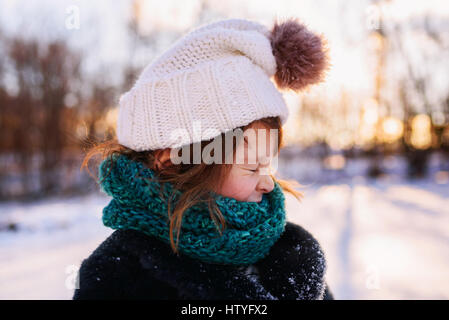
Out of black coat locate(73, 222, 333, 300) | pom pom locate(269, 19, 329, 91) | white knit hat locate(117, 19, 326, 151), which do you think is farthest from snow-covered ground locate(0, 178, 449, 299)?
pom pom locate(269, 19, 329, 91)

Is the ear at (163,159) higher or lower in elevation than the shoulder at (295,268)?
higher

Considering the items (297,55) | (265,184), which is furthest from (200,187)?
(297,55)

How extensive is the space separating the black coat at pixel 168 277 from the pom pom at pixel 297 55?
648 mm

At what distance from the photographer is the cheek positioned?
107 cm

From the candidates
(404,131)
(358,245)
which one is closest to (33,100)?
(358,245)

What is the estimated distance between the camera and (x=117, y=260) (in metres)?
0.98

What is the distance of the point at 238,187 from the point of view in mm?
1082

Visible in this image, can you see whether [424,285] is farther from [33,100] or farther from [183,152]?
[33,100]

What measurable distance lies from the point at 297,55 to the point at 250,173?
1.50 feet

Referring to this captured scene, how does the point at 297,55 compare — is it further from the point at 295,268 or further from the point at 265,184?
the point at 295,268

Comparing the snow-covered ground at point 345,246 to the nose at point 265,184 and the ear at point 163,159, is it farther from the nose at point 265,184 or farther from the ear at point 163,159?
the nose at point 265,184

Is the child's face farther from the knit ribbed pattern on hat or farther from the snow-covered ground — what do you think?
the snow-covered ground

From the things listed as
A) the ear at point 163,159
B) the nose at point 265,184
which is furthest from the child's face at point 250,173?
the ear at point 163,159

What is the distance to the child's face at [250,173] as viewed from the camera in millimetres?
1058
